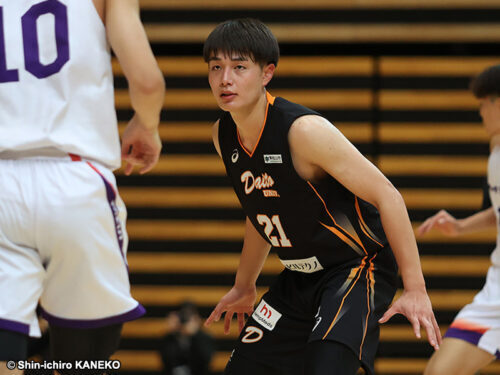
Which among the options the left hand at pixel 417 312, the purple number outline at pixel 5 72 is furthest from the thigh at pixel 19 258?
the left hand at pixel 417 312

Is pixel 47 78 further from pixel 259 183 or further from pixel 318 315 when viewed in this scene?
pixel 318 315

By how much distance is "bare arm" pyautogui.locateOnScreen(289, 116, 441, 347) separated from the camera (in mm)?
2830

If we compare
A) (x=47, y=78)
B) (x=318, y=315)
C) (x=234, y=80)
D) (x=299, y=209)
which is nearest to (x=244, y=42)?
(x=234, y=80)

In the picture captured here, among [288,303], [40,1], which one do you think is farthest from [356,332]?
[40,1]

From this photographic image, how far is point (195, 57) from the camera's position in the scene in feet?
28.0

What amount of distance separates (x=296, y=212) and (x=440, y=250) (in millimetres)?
5774

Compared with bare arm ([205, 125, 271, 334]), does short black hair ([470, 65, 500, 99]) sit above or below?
above

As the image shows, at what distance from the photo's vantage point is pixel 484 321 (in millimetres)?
4574

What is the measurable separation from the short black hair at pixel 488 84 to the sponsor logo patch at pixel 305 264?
214cm

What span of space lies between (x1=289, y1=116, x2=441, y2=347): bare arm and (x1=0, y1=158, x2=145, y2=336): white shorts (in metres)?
0.86

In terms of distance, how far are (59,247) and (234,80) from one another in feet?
3.38

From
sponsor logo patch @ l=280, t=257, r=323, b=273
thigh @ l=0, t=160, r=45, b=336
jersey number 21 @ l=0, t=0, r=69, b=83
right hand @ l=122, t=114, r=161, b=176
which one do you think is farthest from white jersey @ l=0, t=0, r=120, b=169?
sponsor logo patch @ l=280, t=257, r=323, b=273

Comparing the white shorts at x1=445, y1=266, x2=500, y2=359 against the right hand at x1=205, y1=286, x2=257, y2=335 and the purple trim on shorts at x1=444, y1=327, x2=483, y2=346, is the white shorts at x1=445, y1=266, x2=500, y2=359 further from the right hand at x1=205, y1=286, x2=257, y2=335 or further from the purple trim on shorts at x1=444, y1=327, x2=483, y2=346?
the right hand at x1=205, y1=286, x2=257, y2=335

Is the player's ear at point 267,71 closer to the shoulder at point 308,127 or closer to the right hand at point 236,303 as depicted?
the shoulder at point 308,127
